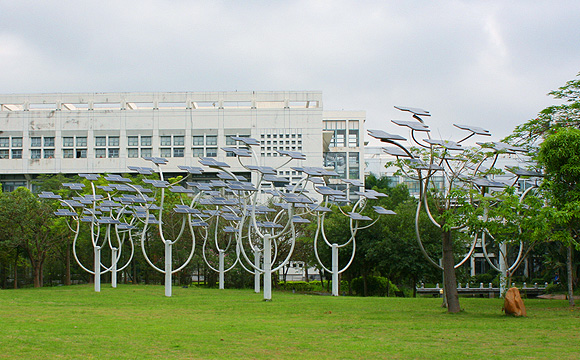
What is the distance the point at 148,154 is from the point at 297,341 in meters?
60.9

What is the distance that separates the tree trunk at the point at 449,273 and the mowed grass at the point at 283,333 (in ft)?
1.14

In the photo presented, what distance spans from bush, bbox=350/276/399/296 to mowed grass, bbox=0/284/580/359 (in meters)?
17.0

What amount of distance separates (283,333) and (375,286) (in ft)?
82.9

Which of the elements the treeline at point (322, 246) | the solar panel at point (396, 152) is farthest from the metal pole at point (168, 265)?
the solar panel at point (396, 152)

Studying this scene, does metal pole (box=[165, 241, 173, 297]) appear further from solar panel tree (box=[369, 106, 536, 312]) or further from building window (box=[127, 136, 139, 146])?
building window (box=[127, 136, 139, 146])

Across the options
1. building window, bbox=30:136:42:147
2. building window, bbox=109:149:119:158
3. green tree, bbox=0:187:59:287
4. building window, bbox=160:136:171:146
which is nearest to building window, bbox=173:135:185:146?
building window, bbox=160:136:171:146

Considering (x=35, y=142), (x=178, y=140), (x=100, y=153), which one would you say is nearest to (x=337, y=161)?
(x=178, y=140)

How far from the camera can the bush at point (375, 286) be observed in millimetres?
37406

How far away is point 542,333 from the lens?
13352mm

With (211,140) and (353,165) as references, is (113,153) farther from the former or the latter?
(353,165)

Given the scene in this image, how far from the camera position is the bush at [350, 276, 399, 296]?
37406 millimetres

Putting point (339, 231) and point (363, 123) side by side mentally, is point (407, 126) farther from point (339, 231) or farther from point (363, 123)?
point (363, 123)

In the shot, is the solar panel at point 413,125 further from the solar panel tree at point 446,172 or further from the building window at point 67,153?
the building window at point 67,153

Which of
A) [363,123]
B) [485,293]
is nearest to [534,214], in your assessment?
[485,293]
